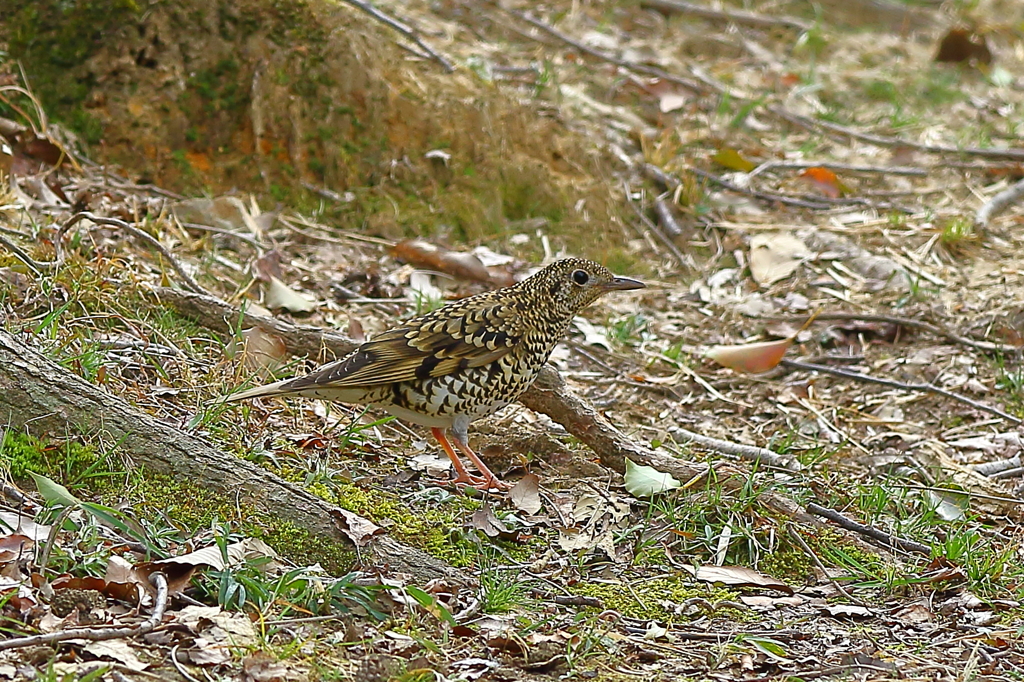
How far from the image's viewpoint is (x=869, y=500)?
499 centimetres

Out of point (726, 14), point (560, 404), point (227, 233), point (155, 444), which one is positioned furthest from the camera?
point (726, 14)

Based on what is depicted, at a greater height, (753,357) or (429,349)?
(429,349)

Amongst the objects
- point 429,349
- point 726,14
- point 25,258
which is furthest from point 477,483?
point 726,14

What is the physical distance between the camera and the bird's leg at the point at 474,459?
4.94m

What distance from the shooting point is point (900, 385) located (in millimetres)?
6406

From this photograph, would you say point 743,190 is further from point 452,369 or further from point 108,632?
point 108,632

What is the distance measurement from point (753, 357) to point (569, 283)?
181 cm

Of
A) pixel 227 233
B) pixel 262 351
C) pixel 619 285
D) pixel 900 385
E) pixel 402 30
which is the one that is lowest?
pixel 900 385

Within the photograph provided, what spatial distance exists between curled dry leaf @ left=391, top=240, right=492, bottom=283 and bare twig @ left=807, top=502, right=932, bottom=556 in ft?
9.39

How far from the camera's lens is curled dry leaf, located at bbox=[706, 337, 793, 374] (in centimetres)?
668

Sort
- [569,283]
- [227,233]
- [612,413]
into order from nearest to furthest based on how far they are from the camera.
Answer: [569,283] < [612,413] < [227,233]

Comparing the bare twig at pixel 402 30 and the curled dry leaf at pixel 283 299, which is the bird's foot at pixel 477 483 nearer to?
the curled dry leaf at pixel 283 299

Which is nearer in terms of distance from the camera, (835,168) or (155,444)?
(155,444)

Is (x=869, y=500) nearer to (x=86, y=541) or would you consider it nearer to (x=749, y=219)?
(x=86, y=541)
